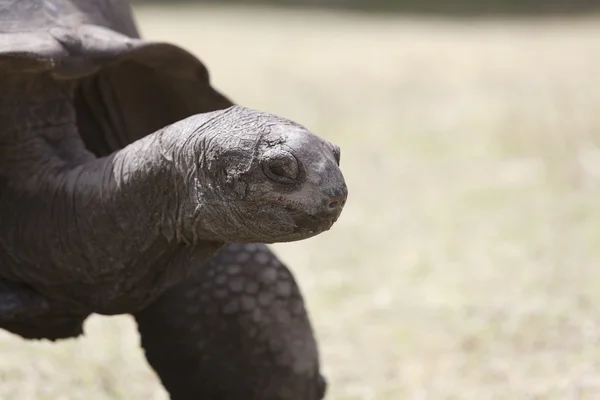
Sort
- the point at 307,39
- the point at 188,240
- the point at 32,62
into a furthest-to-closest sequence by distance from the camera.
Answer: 1. the point at 307,39
2. the point at 32,62
3. the point at 188,240

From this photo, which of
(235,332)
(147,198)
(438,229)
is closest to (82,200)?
(147,198)

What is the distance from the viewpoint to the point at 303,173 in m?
1.16

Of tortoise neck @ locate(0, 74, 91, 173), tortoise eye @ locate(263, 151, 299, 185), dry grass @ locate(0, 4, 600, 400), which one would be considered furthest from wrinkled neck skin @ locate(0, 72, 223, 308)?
dry grass @ locate(0, 4, 600, 400)

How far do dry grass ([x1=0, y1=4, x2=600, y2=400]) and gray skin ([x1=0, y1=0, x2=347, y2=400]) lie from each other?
25.7 inches

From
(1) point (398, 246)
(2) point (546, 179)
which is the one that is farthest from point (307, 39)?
(1) point (398, 246)

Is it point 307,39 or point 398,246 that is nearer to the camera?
point 398,246

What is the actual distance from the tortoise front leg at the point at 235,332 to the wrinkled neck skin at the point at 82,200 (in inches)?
11.6

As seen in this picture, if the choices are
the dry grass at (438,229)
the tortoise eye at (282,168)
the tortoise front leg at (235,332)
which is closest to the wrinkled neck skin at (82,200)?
the tortoise eye at (282,168)

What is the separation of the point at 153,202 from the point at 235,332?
53 cm

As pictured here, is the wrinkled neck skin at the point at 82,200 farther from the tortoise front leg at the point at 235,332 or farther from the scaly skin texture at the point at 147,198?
the tortoise front leg at the point at 235,332

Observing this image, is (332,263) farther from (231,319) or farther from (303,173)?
(303,173)

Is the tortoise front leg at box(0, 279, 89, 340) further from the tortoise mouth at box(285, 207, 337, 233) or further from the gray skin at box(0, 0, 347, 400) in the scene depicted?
the tortoise mouth at box(285, 207, 337, 233)

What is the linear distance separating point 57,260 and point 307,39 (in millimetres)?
7615

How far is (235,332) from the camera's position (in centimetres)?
188
